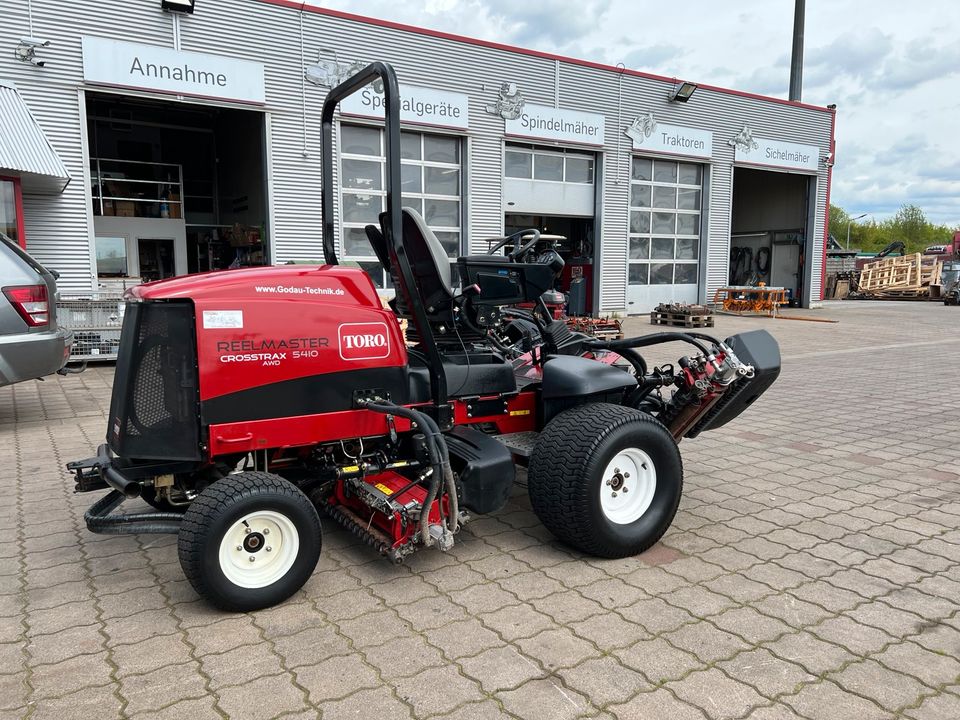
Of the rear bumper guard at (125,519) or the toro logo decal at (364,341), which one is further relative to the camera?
the toro logo decal at (364,341)

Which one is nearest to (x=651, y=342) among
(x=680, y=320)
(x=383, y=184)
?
(x=383, y=184)

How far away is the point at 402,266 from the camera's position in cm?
342

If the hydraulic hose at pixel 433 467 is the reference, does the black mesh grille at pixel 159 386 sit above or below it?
above

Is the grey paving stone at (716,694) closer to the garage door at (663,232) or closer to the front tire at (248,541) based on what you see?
the front tire at (248,541)

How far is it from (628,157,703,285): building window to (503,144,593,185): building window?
5.36ft

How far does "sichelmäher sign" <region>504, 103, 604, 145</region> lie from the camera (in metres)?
16.5

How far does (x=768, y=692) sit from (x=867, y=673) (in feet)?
1.42

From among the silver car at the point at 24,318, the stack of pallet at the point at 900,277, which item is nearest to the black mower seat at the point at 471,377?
the silver car at the point at 24,318

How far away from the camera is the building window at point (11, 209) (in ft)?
32.4

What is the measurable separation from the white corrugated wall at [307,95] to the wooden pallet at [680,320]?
1.40 metres

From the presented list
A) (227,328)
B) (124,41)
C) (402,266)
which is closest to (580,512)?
(402,266)

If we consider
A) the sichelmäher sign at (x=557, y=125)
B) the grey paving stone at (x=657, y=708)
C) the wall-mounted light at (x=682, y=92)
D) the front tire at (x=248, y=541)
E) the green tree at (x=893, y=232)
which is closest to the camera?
the grey paving stone at (x=657, y=708)

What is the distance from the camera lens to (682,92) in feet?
62.3

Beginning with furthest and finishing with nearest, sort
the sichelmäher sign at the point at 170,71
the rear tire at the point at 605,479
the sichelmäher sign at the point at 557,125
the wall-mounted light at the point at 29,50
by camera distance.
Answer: the sichelmäher sign at the point at 557,125
the sichelmäher sign at the point at 170,71
the wall-mounted light at the point at 29,50
the rear tire at the point at 605,479
